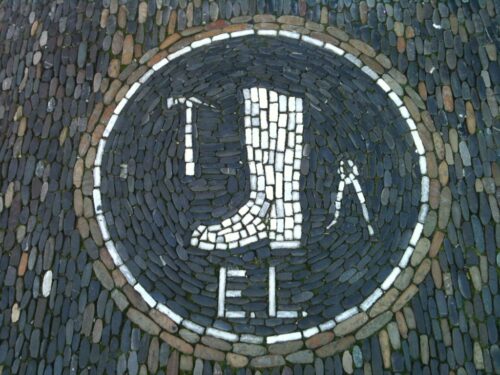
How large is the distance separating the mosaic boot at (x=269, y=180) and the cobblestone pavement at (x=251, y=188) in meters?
0.02

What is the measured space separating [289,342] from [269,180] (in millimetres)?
1187

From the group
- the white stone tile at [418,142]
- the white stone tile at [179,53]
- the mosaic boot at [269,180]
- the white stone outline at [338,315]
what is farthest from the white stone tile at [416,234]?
the white stone tile at [179,53]

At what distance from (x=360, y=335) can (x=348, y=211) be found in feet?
2.97

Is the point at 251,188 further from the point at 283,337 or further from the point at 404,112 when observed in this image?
the point at 404,112

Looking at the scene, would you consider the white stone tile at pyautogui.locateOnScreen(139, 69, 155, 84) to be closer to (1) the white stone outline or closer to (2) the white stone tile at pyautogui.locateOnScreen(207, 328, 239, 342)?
(1) the white stone outline

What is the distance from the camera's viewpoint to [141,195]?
244 inches

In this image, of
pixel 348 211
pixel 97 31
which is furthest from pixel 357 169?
pixel 97 31

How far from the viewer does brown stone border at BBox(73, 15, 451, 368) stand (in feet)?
18.7

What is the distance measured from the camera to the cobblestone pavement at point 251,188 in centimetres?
573

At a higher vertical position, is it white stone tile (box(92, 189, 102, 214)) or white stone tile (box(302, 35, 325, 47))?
white stone tile (box(302, 35, 325, 47))

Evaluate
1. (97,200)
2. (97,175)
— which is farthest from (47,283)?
(97,175)

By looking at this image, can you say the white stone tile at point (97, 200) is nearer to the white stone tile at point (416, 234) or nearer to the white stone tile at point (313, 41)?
the white stone tile at point (313, 41)

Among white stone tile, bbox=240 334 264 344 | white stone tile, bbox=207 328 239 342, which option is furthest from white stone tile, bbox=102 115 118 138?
white stone tile, bbox=240 334 264 344

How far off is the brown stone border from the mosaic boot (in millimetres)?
638
